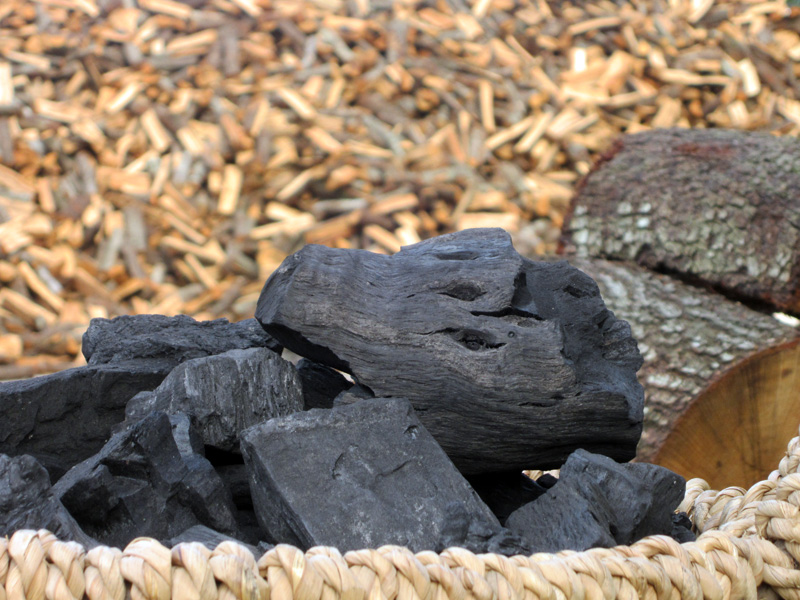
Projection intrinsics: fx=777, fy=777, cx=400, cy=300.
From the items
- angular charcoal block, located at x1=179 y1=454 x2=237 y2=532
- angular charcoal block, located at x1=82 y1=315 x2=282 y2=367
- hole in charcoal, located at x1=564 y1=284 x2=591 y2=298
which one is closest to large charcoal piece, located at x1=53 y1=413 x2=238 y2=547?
angular charcoal block, located at x1=179 y1=454 x2=237 y2=532

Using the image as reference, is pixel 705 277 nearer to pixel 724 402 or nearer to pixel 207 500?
pixel 724 402

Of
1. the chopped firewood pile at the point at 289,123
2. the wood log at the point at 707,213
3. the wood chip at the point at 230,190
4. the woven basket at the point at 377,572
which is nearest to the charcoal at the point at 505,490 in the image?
the woven basket at the point at 377,572

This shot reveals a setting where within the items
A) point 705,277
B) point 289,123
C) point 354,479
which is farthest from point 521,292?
point 289,123

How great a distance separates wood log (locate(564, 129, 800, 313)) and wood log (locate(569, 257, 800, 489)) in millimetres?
381

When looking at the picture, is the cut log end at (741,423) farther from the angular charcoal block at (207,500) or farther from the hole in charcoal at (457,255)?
the angular charcoal block at (207,500)

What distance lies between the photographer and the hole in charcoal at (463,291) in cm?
142

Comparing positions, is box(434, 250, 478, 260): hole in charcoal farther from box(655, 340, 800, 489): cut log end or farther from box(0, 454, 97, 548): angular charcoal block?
box(655, 340, 800, 489): cut log end

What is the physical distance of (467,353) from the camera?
52.6 inches

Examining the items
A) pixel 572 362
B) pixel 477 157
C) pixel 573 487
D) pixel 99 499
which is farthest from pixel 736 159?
pixel 99 499

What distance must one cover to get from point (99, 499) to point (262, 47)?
4.08 m

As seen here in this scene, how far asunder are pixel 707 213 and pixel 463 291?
6.32 ft

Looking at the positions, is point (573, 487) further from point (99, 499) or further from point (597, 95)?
point (597, 95)

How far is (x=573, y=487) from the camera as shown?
4.00 feet

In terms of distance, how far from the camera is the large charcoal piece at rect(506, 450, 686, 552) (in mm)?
1156
